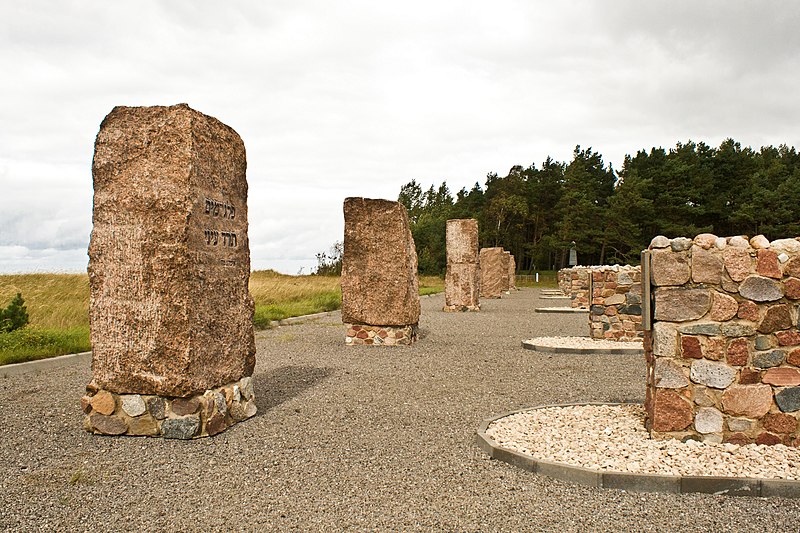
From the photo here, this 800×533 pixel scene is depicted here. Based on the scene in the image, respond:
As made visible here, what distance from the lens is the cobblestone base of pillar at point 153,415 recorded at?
5012 millimetres

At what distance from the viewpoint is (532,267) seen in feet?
187

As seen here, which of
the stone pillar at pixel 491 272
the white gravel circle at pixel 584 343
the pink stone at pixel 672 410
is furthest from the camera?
the stone pillar at pixel 491 272

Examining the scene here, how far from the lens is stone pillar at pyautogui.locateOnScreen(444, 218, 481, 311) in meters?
18.6

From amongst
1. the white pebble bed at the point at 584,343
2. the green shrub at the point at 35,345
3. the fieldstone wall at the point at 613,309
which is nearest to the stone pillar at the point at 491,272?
the white pebble bed at the point at 584,343

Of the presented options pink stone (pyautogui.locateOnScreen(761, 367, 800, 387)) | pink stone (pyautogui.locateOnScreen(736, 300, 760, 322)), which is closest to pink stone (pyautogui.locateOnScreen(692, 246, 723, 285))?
pink stone (pyautogui.locateOnScreen(736, 300, 760, 322))

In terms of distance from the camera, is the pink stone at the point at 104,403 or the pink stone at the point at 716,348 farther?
the pink stone at the point at 104,403

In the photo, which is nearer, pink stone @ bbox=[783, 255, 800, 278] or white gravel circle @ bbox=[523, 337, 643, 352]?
Result: pink stone @ bbox=[783, 255, 800, 278]

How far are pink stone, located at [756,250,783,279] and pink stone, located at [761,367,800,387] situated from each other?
0.68 m

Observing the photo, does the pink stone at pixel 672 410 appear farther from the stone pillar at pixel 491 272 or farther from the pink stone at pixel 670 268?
the stone pillar at pixel 491 272

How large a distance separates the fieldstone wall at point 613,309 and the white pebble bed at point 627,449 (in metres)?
5.40

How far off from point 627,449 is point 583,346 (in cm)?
577

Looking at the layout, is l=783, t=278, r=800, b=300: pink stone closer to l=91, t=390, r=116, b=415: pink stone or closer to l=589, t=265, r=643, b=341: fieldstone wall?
l=91, t=390, r=116, b=415: pink stone

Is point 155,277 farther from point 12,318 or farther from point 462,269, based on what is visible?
point 462,269

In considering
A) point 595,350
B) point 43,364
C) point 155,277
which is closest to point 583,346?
point 595,350
